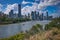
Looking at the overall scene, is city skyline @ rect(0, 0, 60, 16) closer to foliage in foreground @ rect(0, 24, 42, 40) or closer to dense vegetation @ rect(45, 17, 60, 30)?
dense vegetation @ rect(45, 17, 60, 30)

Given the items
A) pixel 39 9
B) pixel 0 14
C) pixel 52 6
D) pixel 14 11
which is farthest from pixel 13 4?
pixel 52 6

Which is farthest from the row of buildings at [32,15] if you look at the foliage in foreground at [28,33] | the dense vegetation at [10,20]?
the foliage in foreground at [28,33]

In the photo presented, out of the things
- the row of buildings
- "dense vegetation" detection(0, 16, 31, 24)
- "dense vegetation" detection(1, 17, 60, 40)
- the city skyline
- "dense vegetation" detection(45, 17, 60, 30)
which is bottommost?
"dense vegetation" detection(1, 17, 60, 40)

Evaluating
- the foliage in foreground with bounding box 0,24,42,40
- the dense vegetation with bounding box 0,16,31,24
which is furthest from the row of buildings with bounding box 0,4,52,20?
the foliage in foreground with bounding box 0,24,42,40

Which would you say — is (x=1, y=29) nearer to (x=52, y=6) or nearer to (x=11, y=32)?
(x=11, y=32)

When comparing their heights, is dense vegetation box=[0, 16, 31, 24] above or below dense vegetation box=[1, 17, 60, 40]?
above

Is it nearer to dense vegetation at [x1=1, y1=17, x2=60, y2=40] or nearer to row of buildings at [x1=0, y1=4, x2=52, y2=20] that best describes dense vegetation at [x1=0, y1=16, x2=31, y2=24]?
row of buildings at [x1=0, y1=4, x2=52, y2=20]

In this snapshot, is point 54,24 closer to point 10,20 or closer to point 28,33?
point 28,33
